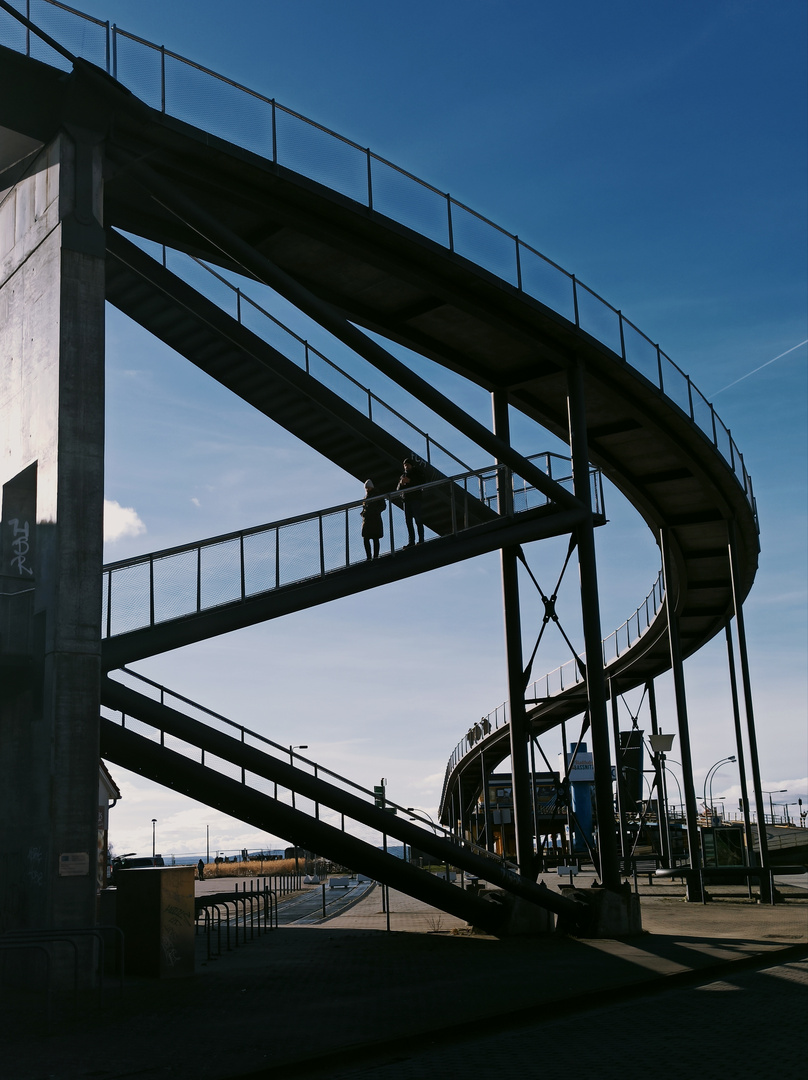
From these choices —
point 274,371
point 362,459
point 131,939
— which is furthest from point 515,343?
point 131,939

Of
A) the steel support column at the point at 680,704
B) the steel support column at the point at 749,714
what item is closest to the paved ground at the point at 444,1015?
the steel support column at the point at 749,714

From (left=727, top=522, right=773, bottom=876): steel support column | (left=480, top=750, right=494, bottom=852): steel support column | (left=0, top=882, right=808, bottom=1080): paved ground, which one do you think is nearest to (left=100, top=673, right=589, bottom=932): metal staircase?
(left=0, top=882, right=808, bottom=1080): paved ground

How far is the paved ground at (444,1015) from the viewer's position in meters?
8.28

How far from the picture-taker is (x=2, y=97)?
46.5ft

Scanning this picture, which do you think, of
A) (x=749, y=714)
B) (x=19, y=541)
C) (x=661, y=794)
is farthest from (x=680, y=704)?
(x=19, y=541)

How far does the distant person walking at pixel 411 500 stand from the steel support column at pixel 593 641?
3.87 m

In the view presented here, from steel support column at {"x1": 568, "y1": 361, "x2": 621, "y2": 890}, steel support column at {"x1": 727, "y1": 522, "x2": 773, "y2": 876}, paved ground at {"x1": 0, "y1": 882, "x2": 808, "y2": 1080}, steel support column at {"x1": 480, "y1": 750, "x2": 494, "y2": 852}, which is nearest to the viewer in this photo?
paved ground at {"x1": 0, "y1": 882, "x2": 808, "y2": 1080}

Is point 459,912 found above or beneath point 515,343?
beneath

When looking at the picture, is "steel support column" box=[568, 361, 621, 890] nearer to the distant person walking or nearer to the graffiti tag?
the distant person walking

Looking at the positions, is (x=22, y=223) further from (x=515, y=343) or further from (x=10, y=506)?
(x=515, y=343)

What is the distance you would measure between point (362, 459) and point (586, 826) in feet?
201

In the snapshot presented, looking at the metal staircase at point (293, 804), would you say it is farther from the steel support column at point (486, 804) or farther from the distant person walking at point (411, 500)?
the steel support column at point (486, 804)

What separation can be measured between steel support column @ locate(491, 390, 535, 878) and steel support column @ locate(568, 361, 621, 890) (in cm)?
148

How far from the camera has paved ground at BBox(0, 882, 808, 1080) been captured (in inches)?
326
